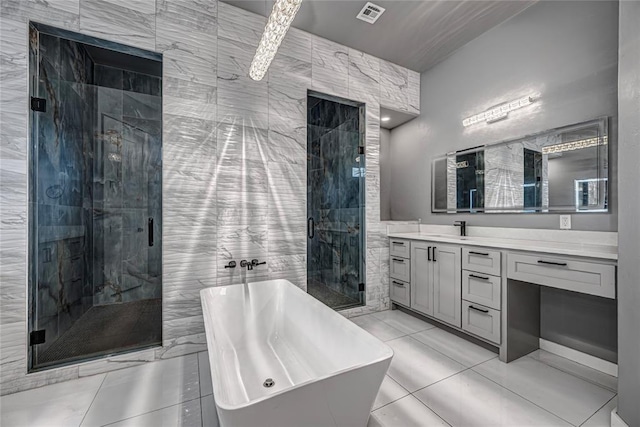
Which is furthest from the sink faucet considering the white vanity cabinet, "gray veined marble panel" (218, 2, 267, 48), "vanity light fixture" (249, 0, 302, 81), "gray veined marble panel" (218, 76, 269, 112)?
"gray veined marble panel" (218, 2, 267, 48)

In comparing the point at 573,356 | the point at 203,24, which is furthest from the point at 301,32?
the point at 573,356

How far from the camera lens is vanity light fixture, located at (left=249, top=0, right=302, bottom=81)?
150 cm

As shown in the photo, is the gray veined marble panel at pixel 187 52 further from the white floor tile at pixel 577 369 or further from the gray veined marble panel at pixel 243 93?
the white floor tile at pixel 577 369

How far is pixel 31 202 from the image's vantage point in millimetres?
1852

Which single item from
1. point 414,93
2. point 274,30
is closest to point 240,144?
point 274,30

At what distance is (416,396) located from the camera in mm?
1718

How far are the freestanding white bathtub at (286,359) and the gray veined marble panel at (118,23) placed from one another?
→ 2.07 metres

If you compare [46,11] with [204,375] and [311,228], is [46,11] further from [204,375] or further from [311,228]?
[204,375]

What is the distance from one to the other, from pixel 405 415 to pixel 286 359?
0.86 m

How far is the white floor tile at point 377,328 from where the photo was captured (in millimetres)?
2588

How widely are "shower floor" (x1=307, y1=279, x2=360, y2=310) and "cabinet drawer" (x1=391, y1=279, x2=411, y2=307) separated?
0.45 metres

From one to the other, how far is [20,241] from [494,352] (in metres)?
3.63

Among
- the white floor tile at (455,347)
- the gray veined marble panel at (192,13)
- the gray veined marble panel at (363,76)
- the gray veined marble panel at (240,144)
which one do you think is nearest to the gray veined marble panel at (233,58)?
the gray veined marble panel at (192,13)

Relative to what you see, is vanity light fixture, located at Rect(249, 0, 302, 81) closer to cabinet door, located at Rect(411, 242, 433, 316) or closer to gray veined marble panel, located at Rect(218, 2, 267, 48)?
gray veined marble panel, located at Rect(218, 2, 267, 48)
